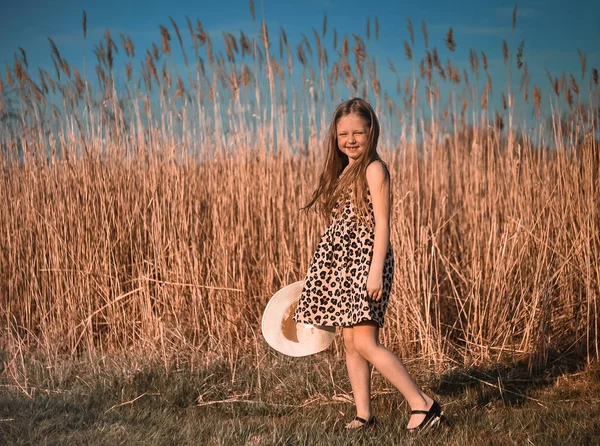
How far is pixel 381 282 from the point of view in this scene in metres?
1.98

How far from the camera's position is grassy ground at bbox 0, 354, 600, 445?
84.6 inches

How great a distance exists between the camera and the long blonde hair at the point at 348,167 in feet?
6.92

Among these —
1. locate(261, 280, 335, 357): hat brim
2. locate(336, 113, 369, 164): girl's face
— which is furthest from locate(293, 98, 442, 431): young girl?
locate(261, 280, 335, 357): hat brim

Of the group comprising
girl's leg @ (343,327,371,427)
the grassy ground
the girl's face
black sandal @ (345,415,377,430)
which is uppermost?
the girl's face

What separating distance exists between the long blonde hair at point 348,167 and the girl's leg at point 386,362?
0.38 m

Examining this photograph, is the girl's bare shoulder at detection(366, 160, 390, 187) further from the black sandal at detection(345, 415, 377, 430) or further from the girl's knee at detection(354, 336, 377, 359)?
the black sandal at detection(345, 415, 377, 430)

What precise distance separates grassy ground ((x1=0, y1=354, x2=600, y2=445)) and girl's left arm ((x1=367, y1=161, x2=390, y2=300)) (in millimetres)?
575

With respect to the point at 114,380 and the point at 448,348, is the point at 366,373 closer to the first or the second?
the point at 448,348

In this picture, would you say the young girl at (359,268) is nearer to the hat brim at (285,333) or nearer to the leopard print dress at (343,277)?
the leopard print dress at (343,277)

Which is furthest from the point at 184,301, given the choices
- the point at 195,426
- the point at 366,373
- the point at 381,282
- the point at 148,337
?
the point at 381,282

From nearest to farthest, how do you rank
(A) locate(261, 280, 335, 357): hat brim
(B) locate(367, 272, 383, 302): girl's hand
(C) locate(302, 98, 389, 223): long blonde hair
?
(B) locate(367, 272, 383, 302): girl's hand < (C) locate(302, 98, 389, 223): long blonde hair < (A) locate(261, 280, 335, 357): hat brim

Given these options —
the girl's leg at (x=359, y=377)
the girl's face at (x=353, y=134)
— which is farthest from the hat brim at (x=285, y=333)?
the girl's face at (x=353, y=134)

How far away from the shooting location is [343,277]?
2.09 metres

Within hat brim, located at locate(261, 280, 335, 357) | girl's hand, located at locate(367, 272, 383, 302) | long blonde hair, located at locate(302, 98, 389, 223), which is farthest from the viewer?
hat brim, located at locate(261, 280, 335, 357)
